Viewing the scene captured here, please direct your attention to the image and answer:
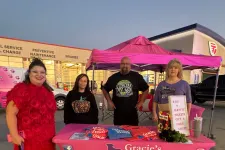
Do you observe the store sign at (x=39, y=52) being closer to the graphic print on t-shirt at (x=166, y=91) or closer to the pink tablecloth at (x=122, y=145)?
the pink tablecloth at (x=122, y=145)

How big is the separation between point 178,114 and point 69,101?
5.14 feet

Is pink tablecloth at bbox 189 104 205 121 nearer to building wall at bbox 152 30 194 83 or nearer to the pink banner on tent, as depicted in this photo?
the pink banner on tent

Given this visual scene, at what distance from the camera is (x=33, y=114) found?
Answer: 183 cm

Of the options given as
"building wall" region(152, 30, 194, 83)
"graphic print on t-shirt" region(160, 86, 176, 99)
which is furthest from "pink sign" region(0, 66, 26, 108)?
"building wall" region(152, 30, 194, 83)

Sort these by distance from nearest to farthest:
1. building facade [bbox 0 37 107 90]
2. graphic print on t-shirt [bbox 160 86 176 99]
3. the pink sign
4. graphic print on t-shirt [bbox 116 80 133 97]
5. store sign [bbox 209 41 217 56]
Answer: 1. graphic print on t-shirt [bbox 160 86 176 99]
2. graphic print on t-shirt [bbox 116 80 133 97]
3. the pink sign
4. building facade [bbox 0 37 107 90]
5. store sign [bbox 209 41 217 56]

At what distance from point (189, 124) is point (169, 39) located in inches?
691

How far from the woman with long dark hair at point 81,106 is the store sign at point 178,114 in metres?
1.20

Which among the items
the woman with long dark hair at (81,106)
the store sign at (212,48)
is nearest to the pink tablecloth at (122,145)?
the woman with long dark hair at (81,106)

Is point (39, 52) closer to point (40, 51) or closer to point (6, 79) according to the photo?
point (40, 51)

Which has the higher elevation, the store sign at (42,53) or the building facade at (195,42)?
the building facade at (195,42)

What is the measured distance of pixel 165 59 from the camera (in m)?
3.85

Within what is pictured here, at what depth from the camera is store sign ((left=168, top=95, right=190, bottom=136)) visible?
205 cm

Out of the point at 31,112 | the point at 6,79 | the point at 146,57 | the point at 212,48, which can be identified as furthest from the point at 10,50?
the point at 212,48

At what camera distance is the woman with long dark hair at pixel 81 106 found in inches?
104
